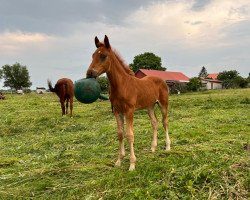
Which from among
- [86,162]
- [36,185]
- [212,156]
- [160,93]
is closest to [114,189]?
[36,185]

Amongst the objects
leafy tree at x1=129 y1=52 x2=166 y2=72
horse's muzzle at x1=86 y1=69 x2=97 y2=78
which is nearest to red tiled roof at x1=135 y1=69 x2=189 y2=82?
leafy tree at x1=129 y1=52 x2=166 y2=72

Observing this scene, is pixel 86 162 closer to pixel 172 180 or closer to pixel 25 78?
pixel 172 180

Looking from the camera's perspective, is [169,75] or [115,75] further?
[169,75]

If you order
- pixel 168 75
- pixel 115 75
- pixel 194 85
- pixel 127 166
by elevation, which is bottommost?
pixel 127 166

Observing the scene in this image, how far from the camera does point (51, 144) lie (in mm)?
11008

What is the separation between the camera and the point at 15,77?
347 ft

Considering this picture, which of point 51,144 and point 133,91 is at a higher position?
point 133,91

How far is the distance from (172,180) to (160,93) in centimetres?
374

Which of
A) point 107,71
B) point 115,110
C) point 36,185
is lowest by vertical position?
point 36,185

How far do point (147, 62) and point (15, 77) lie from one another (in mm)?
41479

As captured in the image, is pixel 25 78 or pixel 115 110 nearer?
pixel 115 110

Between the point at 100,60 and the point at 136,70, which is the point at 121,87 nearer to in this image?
the point at 100,60

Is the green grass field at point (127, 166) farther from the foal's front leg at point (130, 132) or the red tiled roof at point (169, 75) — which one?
the red tiled roof at point (169, 75)

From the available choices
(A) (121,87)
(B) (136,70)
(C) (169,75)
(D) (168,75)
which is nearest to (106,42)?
(A) (121,87)
